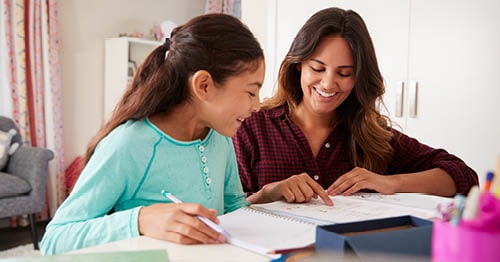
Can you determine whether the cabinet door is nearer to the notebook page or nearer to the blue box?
the notebook page

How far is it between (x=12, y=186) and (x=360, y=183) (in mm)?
2700

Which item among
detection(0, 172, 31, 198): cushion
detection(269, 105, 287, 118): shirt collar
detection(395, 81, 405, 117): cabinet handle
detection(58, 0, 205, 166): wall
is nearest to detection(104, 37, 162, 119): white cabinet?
detection(58, 0, 205, 166): wall

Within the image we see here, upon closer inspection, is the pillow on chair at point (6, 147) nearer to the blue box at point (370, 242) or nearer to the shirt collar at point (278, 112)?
the shirt collar at point (278, 112)

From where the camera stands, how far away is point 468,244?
18.9 inches

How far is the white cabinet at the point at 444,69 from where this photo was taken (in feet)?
7.61

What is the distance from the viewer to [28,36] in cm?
405

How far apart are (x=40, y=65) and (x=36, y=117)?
1.33 feet

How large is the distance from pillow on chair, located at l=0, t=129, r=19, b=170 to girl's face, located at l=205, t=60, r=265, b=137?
9.36ft

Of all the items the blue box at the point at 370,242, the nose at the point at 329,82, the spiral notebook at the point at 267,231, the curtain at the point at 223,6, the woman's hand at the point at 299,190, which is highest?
the curtain at the point at 223,6

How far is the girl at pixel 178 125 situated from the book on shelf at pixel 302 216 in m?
0.17

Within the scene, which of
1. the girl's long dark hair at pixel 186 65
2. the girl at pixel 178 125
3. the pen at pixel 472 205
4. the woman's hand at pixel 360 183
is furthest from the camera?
the woman's hand at pixel 360 183

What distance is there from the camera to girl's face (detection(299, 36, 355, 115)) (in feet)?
5.25

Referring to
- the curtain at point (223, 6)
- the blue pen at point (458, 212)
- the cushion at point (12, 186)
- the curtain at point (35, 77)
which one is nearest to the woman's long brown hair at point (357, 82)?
the blue pen at point (458, 212)

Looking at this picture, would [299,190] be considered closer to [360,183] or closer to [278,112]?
[360,183]
